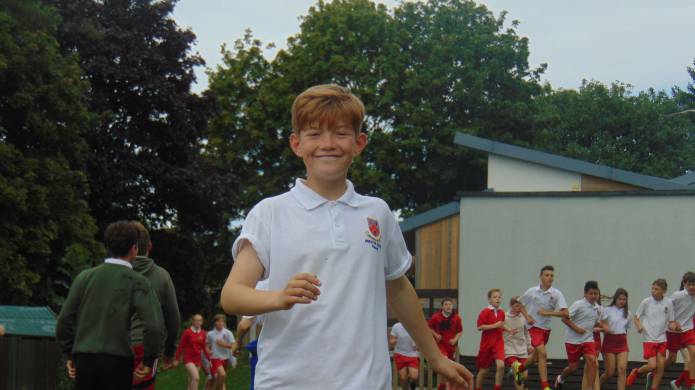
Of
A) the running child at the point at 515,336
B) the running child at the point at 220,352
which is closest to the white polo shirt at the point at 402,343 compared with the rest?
the running child at the point at 515,336

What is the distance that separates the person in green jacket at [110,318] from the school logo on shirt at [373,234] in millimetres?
5045

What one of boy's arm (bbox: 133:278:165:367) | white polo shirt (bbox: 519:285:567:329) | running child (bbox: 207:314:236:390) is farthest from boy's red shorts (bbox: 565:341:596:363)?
boy's arm (bbox: 133:278:165:367)

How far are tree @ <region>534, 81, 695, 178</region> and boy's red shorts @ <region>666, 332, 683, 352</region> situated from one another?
4927 cm

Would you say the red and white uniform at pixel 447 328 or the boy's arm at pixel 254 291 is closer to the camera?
the boy's arm at pixel 254 291

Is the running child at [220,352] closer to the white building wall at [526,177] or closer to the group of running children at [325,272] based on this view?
the white building wall at [526,177]

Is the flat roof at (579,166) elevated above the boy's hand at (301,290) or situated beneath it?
elevated above

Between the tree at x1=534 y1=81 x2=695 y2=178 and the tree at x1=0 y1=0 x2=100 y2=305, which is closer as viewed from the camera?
the tree at x1=0 y1=0 x2=100 y2=305

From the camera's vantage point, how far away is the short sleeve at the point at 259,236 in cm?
412

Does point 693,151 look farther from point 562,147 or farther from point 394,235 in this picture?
point 394,235

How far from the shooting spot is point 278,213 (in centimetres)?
419

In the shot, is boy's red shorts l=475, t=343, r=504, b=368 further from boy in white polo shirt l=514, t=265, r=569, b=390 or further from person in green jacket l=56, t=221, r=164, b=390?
person in green jacket l=56, t=221, r=164, b=390

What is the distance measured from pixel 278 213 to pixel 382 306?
18.0 inches

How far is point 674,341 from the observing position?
2306 centimetres

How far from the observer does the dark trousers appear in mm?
9094
